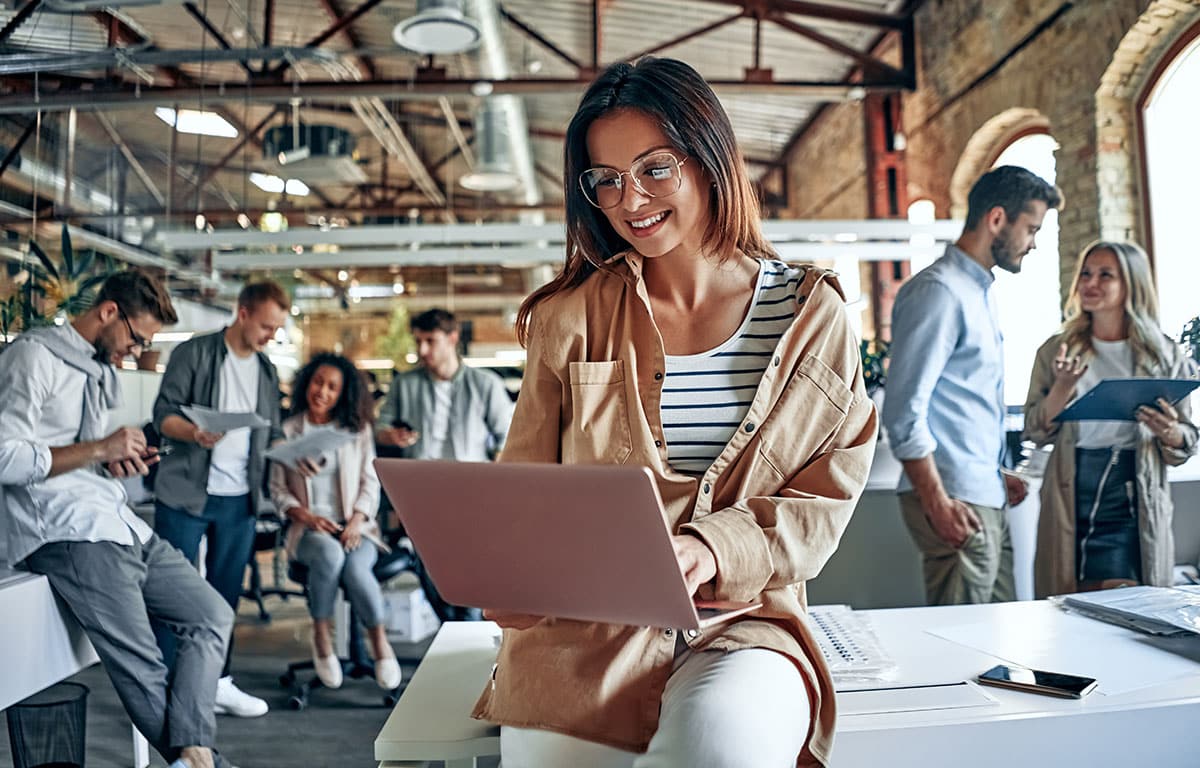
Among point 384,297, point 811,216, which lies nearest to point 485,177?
point 384,297

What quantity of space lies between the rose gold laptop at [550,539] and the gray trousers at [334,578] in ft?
9.54

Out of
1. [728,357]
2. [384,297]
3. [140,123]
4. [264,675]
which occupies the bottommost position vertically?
[264,675]

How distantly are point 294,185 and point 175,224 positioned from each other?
1921 mm

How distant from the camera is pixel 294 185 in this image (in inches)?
262

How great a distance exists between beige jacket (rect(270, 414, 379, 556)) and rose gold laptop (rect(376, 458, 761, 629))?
9.81 ft

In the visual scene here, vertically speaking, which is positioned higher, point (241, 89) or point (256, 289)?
point (241, 89)

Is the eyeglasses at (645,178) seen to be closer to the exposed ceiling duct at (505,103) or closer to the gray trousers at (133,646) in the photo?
the gray trousers at (133,646)

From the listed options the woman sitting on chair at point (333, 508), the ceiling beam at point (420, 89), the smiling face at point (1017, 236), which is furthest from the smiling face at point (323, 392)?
the smiling face at point (1017, 236)

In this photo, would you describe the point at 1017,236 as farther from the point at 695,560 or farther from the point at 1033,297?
the point at 1033,297

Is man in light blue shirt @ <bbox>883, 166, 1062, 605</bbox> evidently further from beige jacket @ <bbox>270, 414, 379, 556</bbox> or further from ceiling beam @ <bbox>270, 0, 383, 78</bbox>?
ceiling beam @ <bbox>270, 0, 383, 78</bbox>

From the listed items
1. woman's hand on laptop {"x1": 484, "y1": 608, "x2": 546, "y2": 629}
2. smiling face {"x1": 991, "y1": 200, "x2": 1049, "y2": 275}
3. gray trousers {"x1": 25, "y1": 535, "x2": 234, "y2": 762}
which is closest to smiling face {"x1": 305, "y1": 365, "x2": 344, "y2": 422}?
gray trousers {"x1": 25, "y1": 535, "x2": 234, "y2": 762}

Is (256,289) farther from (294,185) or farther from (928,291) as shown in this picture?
(294,185)

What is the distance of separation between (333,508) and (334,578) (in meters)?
0.36

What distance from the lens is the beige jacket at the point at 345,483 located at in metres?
4.08
